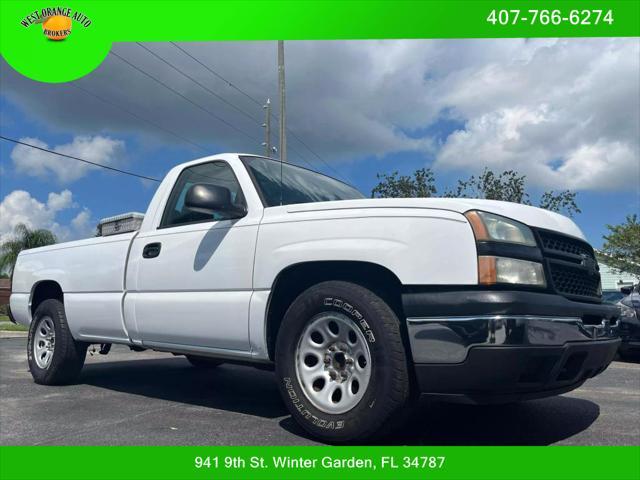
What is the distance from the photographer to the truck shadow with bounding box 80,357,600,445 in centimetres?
338

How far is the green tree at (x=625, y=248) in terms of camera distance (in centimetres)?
3709

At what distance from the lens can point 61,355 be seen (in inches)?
214

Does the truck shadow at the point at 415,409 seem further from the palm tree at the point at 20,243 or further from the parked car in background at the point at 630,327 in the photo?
the palm tree at the point at 20,243

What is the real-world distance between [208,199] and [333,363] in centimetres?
138

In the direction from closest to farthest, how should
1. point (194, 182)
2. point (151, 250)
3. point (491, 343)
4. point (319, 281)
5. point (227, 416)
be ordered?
point (491, 343) < point (319, 281) < point (227, 416) < point (151, 250) < point (194, 182)

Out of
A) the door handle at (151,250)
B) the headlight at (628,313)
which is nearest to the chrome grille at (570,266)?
the door handle at (151,250)

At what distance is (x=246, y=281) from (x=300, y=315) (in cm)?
57

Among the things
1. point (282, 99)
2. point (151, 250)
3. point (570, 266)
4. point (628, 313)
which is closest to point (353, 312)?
point (570, 266)

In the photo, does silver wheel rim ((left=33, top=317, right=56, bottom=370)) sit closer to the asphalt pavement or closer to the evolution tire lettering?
the asphalt pavement

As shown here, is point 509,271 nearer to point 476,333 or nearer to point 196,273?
point 476,333

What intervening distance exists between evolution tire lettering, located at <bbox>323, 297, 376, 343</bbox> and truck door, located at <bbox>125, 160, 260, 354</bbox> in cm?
72

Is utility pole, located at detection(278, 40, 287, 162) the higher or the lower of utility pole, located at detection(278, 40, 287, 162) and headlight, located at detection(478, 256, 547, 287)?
the higher

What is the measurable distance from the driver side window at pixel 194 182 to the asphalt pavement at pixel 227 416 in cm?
146

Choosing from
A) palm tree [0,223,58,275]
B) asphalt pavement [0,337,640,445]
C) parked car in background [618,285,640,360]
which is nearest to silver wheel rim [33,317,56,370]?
asphalt pavement [0,337,640,445]
